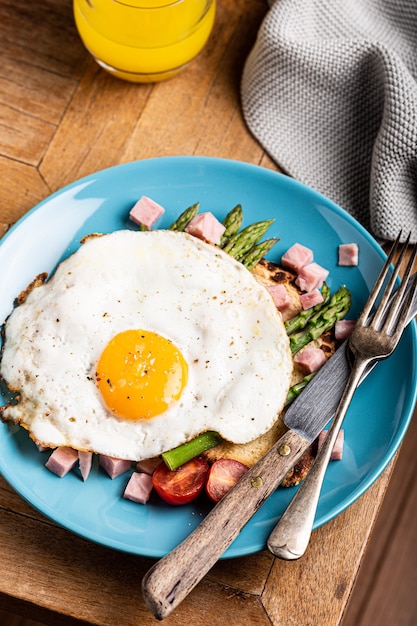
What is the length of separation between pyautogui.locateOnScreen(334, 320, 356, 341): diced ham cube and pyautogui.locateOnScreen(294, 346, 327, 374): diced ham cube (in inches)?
4.7

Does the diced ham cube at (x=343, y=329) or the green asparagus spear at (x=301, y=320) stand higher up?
the diced ham cube at (x=343, y=329)

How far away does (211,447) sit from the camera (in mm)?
2885

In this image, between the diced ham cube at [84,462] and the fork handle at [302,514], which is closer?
the fork handle at [302,514]

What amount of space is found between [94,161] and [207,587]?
2.05m

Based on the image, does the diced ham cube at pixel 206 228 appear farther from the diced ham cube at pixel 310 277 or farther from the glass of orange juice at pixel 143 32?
the glass of orange juice at pixel 143 32

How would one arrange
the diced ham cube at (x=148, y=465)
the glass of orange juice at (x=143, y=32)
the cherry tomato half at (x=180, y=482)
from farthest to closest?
the glass of orange juice at (x=143, y=32)
the diced ham cube at (x=148, y=465)
the cherry tomato half at (x=180, y=482)

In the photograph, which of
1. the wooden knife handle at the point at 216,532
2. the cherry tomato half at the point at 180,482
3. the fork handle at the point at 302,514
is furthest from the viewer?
the cherry tomato half at the point at 180,482

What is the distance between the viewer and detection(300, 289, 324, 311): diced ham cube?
3115 millimetres

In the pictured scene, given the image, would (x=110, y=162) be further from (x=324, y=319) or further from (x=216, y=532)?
(x=216, y=532)

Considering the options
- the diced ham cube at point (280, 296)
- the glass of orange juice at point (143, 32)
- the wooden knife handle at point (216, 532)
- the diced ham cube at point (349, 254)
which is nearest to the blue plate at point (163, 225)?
the diced ham cube at point (349, 254)

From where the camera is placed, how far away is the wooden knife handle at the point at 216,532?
247 cm

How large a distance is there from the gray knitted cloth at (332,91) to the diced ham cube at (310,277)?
17.5 inches

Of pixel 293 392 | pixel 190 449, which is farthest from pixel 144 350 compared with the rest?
pixel 293 392

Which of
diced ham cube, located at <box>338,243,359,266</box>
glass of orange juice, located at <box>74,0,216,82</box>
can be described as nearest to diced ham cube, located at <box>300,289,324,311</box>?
diced ham cube, located at <box>338,243,359,266</box>
